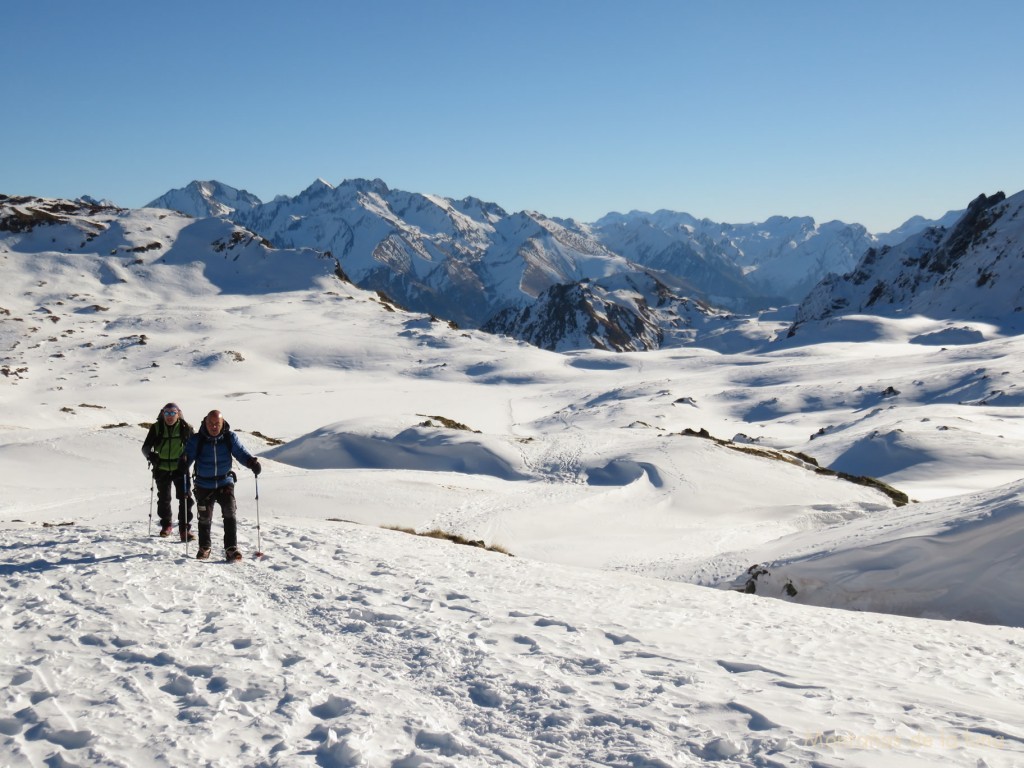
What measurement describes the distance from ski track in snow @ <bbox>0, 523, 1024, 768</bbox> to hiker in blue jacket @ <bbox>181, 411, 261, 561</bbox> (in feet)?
1.47

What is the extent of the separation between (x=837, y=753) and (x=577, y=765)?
7.01 ft

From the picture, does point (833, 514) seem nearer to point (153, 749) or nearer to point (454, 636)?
point (454, 636)

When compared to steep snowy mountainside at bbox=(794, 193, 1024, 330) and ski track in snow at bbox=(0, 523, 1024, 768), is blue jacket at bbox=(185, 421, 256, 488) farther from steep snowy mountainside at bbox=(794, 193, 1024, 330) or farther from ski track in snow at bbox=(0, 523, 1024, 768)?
steep snowy mountainside at bbox=(794, 193, 1024, 330)

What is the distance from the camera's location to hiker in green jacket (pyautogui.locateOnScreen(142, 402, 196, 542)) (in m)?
13.6

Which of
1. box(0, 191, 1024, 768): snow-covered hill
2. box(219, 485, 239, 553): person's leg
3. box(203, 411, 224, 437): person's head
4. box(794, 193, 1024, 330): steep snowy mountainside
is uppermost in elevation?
box(794, 193, 1024, 330): steep snowy mountainside

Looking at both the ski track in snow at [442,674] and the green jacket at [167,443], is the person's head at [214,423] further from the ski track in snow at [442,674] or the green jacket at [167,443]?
the ski track in snow at [442,674]

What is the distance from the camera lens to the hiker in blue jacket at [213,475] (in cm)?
1212

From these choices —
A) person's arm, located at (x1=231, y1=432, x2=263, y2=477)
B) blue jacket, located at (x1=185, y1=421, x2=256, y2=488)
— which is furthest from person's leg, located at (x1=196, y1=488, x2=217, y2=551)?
person's arm, located at (x1=231, y1=432, x2=263, y2=477)

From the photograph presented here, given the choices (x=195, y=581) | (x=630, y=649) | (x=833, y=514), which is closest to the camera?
(x=630, y=649)

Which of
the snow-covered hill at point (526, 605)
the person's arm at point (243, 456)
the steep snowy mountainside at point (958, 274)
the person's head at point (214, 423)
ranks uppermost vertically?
the steep snowy mountainside at point (958, 274)

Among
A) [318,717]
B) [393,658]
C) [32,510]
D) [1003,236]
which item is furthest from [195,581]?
[1003,236]

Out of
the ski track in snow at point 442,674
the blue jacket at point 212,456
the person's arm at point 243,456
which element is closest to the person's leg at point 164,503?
the ski track in snow at point 442,674

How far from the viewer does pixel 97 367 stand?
78500 millimetres

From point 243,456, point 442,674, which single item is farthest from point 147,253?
point 442,674
